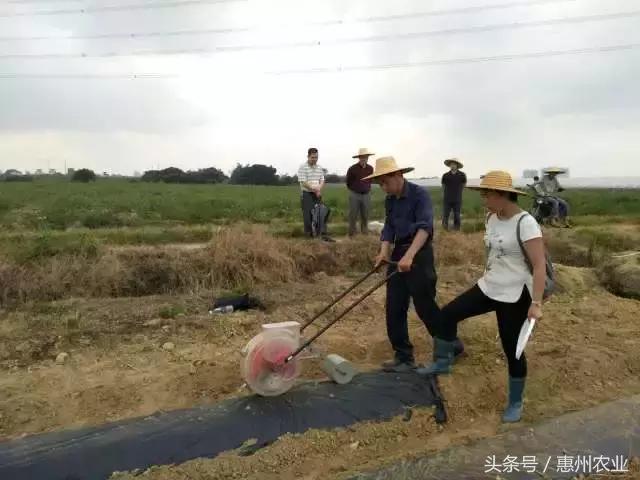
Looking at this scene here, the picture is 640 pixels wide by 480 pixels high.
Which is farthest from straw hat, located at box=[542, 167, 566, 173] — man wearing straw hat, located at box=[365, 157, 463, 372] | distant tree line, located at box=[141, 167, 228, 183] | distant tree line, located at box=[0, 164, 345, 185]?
distant tree line, located at box=[141, 167, 228, 183]

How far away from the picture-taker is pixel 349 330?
581 cm

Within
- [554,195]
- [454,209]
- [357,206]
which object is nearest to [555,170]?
[554,195]

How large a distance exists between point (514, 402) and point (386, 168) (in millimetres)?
1848

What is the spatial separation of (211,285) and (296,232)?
3.50 metres

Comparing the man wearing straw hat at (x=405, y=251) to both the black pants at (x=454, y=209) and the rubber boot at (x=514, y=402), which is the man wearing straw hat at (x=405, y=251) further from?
the black pants at (x=454, y=209)

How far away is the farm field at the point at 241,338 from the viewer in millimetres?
3725

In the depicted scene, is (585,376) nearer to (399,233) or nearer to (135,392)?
(399,233)

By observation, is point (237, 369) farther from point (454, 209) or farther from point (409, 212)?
point (454, 209)

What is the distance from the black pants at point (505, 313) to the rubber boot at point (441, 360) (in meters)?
0.29

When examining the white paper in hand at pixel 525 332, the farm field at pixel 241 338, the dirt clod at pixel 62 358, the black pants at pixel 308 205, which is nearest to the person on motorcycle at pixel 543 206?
the farm field at pixel 241 338

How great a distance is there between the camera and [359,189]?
998 cm

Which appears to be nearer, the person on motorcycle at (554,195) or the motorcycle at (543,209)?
the person on motorcycle at (554,195)

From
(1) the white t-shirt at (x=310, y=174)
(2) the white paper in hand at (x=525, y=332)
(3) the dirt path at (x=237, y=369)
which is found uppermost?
(1) the white t-shirt at (x=310, y=174)

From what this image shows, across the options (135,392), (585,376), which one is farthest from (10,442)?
(585,376)
